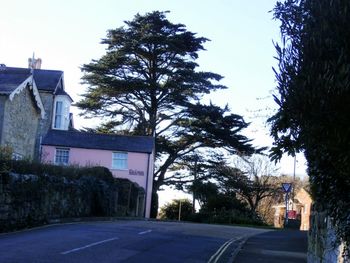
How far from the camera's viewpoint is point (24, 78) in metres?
35.7

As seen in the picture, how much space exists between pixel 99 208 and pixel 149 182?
1687cm

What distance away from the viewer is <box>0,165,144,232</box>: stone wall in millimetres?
19119

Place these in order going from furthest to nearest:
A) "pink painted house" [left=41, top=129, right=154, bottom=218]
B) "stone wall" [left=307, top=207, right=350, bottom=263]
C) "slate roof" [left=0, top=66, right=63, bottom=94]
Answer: "pink painted house" [left=41, top=129, right=154, bottom=218], "slate roof" [left=0, top=66, right=63, bottom=94], "stone wall" [left=307, top=207, right=350, bottom=263]

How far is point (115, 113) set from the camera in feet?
169

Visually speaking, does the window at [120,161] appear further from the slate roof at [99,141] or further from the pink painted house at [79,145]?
the slate roof at [99,141]

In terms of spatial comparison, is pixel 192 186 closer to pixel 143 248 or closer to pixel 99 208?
pixel 99 208

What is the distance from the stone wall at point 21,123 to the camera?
111 ft

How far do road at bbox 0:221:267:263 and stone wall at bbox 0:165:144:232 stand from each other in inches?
39.4

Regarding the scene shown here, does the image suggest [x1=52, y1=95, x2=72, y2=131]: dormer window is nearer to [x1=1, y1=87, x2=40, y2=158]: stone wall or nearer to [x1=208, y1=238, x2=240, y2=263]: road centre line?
[x1=1, y1=87, x2=40, y2=158]: stone wall

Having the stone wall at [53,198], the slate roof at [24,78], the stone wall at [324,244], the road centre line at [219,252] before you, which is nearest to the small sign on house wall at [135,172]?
the stone wall at [53,198]

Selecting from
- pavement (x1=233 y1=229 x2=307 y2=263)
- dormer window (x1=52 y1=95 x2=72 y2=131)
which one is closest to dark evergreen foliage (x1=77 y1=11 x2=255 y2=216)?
dormer window (x1=52 y1=95 x2=72 y2=131)

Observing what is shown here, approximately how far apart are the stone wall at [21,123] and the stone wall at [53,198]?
5735 millimetres

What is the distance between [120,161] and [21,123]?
1161 cm

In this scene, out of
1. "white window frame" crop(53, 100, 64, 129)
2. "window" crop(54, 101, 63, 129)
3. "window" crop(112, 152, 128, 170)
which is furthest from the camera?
"white window frame" crop(53, 100, 64, 129)
